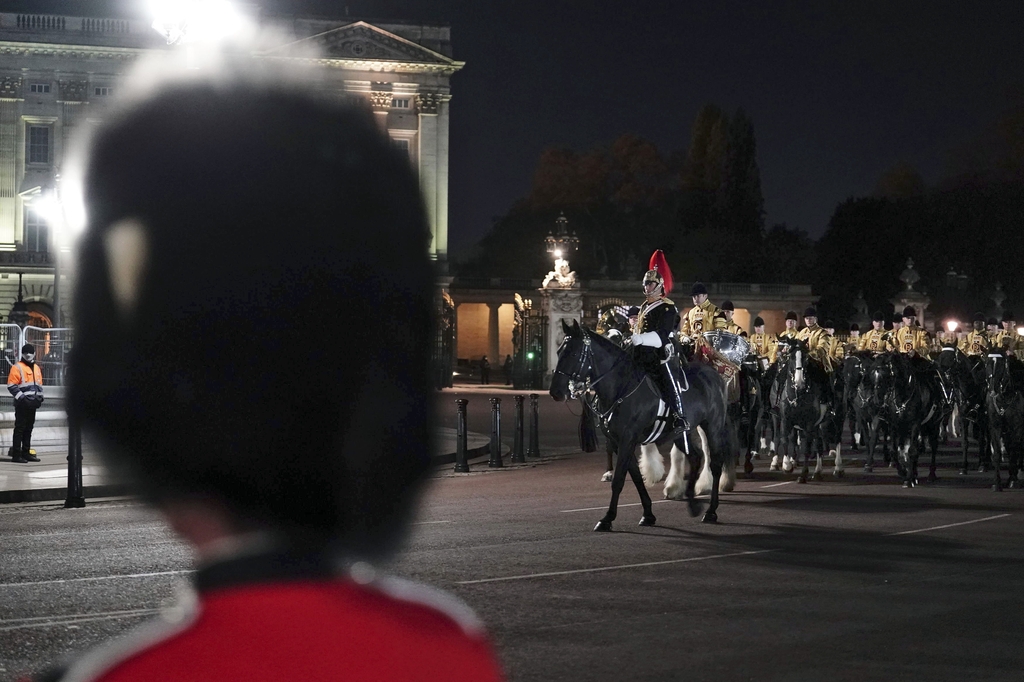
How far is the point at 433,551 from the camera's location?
10.5 m

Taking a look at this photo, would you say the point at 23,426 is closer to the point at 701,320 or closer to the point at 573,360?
the point at 701,320

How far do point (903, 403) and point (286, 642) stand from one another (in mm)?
17616

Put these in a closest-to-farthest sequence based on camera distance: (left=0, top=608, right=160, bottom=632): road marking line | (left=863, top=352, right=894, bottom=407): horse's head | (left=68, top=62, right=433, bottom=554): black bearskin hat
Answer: (left=68, top=62, right=433, bottom=554): black bearskin hat, (left=0, top=608, right=160, bottom=632): road marking line, (left=863, top=352, right=894, bottom=407): horse's head

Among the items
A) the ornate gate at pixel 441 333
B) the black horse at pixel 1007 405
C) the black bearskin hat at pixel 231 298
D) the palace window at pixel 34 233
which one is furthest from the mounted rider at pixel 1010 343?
the palace window at pixel 34 233

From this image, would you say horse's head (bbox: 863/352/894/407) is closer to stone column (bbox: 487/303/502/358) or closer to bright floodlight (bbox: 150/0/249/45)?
bright floodlight (bbox: 150/0/249/45)

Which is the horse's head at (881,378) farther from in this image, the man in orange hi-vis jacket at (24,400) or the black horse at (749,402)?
the man in orange hi-vis jacket at (24,400)

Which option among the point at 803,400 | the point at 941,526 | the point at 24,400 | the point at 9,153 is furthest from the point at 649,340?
the point at 9,153

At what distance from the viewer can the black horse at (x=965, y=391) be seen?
20.0 m

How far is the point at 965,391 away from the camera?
20.7 metres

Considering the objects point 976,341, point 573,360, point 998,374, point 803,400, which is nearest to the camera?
point 573,360

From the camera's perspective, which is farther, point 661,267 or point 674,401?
point 661,267

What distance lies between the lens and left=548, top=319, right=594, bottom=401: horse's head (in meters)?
12.5

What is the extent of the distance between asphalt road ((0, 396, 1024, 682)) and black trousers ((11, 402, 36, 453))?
19.1 ft

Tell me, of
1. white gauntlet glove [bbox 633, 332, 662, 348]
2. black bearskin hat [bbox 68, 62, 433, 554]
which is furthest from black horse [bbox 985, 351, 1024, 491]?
black bearskin hat [bbox 68, 62, 433, 554]
